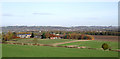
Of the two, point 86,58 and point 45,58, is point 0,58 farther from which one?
point 86,58

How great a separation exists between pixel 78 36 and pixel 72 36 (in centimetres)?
245

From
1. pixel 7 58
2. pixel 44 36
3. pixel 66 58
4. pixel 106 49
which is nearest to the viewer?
pixel 7 58

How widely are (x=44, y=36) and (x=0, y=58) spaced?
140 feet

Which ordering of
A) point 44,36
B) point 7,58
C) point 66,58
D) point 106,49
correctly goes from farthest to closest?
point 44,36, point 106,49, point 66,58, point 7,58

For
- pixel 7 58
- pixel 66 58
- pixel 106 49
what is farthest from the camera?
pixel 106 49

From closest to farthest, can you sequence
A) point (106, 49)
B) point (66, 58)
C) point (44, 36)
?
1. point (66, 58)
2. point (106, 49)
3. point (44, 36)

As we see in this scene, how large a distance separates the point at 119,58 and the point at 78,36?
42.1m

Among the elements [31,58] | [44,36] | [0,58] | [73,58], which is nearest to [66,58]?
[73,58]

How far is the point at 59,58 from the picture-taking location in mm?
16625

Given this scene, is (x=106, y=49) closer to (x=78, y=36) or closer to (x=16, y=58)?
(x=16, y=58)

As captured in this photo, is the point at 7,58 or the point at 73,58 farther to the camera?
the point at 73,58

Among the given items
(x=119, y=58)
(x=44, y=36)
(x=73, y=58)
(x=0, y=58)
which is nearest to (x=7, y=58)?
(x=0, y=58)

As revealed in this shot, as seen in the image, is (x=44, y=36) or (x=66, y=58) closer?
(x=66, y=58)

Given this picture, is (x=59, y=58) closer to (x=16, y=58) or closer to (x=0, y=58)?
(x=16, y=58)
